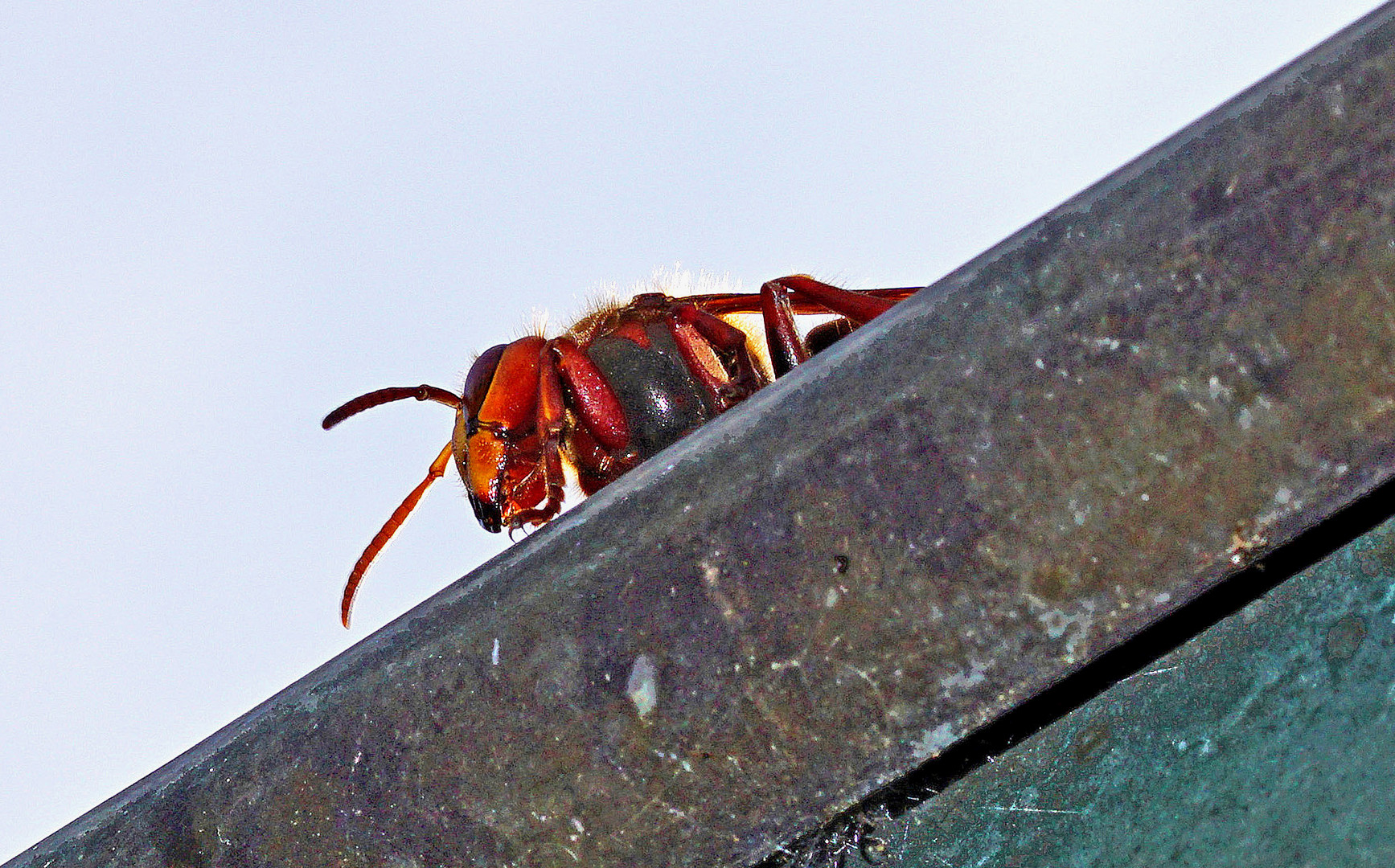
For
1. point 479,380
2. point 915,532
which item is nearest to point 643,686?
point 915,532

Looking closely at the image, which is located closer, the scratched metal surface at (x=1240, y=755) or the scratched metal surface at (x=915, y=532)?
the scratched metal surface at (x=915, y=532)

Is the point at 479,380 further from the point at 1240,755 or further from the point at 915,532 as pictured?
the point at 1240,755

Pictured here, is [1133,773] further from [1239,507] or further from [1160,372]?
[1160,372]

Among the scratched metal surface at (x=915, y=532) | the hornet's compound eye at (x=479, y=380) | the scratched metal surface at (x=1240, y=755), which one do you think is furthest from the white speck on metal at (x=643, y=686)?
the hornet's compound eye at (x=479, y=380)

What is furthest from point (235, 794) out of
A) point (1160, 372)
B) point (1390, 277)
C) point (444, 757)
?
point (1390, 277)

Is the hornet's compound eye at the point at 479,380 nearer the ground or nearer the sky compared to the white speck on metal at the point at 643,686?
nearer the sky

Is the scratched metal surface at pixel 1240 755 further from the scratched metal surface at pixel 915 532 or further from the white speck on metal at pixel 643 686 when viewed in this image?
the white speck on metal at pixel 643 686

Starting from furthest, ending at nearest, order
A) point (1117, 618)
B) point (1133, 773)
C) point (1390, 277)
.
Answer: point (1133, 773)
point (1117, 618)
point (1390, 277)
